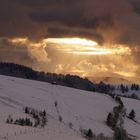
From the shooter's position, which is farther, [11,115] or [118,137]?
[11,115]

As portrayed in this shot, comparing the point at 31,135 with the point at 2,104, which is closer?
the point at 31,135

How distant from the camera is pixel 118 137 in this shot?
387 feet

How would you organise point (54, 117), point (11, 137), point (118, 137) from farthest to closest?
point (54, 117), point (118, 137), point (11, 137)

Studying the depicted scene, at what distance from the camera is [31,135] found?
2729 inches

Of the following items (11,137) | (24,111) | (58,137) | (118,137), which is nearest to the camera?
(11,137)

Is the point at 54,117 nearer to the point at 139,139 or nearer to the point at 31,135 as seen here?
the point at 139,139

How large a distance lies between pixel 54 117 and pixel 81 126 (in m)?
9.73

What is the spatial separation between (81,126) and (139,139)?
20.4m

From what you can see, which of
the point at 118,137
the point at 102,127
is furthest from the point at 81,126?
the point at 118,137

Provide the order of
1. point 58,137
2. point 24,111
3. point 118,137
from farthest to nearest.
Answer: point 24,111 < point 118,137 < point 58,137

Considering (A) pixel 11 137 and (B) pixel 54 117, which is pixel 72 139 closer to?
(A) pixel 11 137

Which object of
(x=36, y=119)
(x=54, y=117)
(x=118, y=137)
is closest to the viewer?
(x=118, y=137)

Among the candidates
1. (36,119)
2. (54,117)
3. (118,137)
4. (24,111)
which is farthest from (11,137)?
(54,117)

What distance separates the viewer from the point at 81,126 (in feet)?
638
